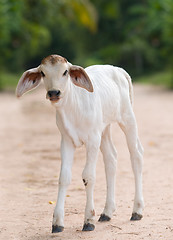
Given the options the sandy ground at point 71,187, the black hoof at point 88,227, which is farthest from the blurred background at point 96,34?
the black hoof at point 88,227

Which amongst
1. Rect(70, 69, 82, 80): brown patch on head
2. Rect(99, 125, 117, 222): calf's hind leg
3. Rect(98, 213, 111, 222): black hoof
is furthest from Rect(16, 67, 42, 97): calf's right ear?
Rect(98, 213, 111, 222): black hoof

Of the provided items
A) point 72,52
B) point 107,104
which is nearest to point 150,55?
point 72,52

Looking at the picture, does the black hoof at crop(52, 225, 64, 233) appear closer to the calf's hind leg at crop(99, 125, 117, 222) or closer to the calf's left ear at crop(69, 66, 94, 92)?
the calf's hind leg at crop(99, 125, 117, 222)

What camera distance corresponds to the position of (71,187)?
7.22 metres

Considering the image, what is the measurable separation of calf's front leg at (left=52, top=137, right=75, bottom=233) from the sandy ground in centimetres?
10

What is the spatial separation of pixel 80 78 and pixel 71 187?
2444 millimetres

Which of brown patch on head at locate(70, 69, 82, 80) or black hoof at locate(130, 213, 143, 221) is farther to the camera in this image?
A: black hoof at locate(130, 213, 143, 221)

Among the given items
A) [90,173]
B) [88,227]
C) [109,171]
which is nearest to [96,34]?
[109,171]

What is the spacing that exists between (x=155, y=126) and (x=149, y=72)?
83.5 feet

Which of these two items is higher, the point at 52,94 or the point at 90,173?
the point at 52,94

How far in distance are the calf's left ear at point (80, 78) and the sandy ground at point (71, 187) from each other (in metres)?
1.35

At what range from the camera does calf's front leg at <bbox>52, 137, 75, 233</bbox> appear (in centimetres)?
506

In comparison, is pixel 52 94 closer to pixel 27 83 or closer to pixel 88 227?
pixel 27 83

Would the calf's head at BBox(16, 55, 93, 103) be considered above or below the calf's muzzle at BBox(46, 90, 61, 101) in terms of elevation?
above
